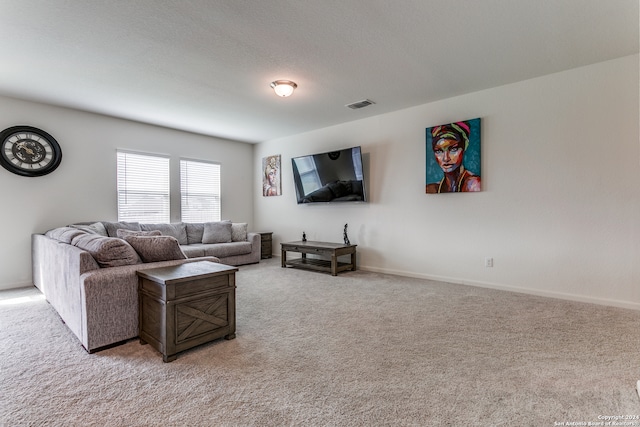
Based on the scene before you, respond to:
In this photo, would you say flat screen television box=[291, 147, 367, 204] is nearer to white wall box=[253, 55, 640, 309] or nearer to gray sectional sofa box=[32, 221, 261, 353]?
white wall box=[253, 55, 640, 309]

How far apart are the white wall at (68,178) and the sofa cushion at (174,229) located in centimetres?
33

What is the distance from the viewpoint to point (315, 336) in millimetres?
2555

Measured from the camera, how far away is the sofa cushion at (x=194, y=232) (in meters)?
5.73

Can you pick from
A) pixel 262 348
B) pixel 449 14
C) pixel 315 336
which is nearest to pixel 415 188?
pixel 449 14

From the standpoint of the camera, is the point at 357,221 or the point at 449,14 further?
the point at 357,221

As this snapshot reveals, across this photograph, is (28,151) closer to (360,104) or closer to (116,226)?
(116,226)

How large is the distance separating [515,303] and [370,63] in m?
2.99

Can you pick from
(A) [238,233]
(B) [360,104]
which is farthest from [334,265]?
(B) [360,104]

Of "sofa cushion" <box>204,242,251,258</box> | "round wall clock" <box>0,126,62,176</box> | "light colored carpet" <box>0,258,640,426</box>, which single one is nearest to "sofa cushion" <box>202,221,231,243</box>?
"sofa cushion" <box>204,242,251,258</box>

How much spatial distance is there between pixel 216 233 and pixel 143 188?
1.47 metres

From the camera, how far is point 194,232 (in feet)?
19.0

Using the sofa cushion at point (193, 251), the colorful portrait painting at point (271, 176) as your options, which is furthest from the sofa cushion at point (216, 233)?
the colorful portrait painting at point (271, 176)

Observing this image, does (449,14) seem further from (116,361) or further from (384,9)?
(116,361)

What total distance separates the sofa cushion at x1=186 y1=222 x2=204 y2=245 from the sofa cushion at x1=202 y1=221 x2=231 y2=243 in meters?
0.11
